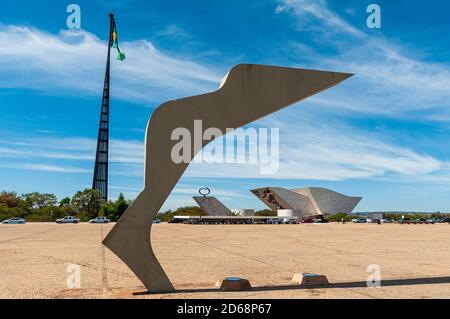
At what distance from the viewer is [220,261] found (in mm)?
12602

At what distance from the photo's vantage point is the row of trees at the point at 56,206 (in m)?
57.9

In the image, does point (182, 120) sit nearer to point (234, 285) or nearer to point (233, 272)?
point (234, 285)

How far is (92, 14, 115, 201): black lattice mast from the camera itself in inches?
3079

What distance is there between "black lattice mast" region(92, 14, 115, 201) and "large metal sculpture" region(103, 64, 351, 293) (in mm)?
73497

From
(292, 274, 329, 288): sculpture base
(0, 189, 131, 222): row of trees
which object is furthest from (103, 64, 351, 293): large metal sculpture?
(0, 189, 131, 222): row of trees

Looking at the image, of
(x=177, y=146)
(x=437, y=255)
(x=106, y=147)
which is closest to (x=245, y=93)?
(x=177, y=146)

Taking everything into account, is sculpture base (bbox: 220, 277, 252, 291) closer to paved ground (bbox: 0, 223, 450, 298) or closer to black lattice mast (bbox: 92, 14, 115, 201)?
paved ground (bbox: 0, 223, 450, 298)

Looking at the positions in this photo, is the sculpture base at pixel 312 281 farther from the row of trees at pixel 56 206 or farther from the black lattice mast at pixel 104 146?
the black lattice mast at pixel 104 146

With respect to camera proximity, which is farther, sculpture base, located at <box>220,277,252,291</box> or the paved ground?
sculpture base, located at <box>220,277,252,291</box>

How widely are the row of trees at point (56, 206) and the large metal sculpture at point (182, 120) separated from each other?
171 feet

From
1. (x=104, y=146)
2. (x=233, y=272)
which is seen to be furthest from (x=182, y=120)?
(x=104, y=146)

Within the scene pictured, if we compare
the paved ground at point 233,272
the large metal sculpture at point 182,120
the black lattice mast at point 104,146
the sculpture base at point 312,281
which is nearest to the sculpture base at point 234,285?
the paved ground at point 233,272

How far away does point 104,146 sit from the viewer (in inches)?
3130

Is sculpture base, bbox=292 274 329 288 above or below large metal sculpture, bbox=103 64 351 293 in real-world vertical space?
below
